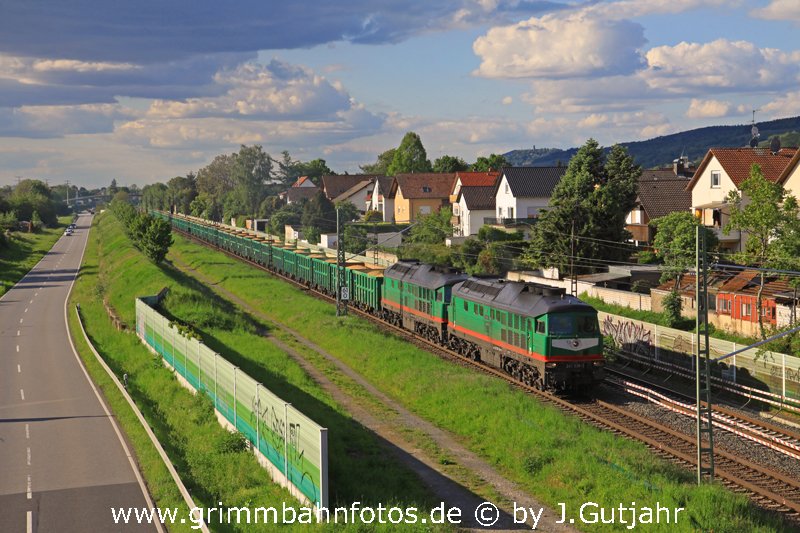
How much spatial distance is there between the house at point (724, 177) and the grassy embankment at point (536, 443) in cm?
3353

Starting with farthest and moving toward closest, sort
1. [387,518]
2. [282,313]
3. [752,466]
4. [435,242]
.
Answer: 1. [435,242]
2. [282,313]
3. [752,466]
4. [387,518]

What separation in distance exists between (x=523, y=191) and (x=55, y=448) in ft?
234

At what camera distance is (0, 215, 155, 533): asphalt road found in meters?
21.4

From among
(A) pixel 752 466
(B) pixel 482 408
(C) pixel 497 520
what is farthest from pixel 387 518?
(A) pixel 752 466

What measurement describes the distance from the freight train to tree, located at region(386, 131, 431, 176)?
10335cm

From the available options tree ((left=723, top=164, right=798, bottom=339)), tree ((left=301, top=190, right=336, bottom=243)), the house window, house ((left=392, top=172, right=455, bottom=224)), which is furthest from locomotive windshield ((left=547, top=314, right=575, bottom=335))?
house ((left=392, top=172, right=455, bottom=224))

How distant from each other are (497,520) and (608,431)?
31.8 ft

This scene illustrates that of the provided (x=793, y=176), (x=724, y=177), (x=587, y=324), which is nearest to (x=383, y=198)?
(x=724, y=177)

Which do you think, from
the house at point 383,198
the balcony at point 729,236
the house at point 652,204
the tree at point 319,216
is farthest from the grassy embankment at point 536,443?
the house at point 383,198

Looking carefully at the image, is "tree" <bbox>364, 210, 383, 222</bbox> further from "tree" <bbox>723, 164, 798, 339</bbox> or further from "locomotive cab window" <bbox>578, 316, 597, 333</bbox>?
"locomotive cab window" <bbox>578, 316, 597, 333</bbox>

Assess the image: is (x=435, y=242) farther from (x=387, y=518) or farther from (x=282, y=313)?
(x=387, y=518)

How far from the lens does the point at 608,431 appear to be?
28719 mm

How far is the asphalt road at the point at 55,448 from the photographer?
21391 mm

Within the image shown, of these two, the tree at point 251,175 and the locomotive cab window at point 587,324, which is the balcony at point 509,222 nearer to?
the locomotive cab window at point 587,324
